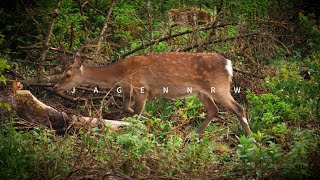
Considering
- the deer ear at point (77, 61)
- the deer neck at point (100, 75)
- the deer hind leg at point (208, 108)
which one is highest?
the deer ear at point (77, 61)

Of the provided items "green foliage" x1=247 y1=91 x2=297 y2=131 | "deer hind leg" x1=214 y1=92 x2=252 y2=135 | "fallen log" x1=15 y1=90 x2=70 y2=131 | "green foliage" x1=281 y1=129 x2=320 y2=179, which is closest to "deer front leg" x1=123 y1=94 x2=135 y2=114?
"deer hind leg" x1=214 y1=92 x2=252 y2=135

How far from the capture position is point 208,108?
972cm

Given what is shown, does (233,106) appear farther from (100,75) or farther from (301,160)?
(301,160)

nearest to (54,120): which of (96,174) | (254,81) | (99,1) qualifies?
(96,174)

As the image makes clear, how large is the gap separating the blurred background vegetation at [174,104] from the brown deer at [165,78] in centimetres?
24

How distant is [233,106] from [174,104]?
3.86ft

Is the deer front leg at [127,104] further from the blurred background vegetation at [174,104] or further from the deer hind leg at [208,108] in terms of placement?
the deer hind leg at [208,108]

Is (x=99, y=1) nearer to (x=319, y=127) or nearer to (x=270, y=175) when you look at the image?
(x=319, y=127)

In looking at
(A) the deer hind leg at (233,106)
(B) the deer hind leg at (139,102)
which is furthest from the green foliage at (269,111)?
(B) the deer hind leg at (139,102)

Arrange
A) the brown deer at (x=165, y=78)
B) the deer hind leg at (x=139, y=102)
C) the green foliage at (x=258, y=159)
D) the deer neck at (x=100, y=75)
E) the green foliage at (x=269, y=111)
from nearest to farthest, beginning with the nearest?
1. the green foliage at (x=258, y=159)
2. the green foliage at (x=269, y=111)
3. the brown deer at (x=165, y=78)
4. the deer hind leg at (x=139, y=102)
5. the deer neck at (x=100, y=75)

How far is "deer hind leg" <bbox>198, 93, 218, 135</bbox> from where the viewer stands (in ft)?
31.2

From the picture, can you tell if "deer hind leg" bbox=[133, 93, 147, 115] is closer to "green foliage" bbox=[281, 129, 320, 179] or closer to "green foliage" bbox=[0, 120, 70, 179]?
"green foliage" bbox=[0, 120, 70, 179]

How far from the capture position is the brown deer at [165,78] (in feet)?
31.0

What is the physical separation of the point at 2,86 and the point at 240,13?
5.21 meters
